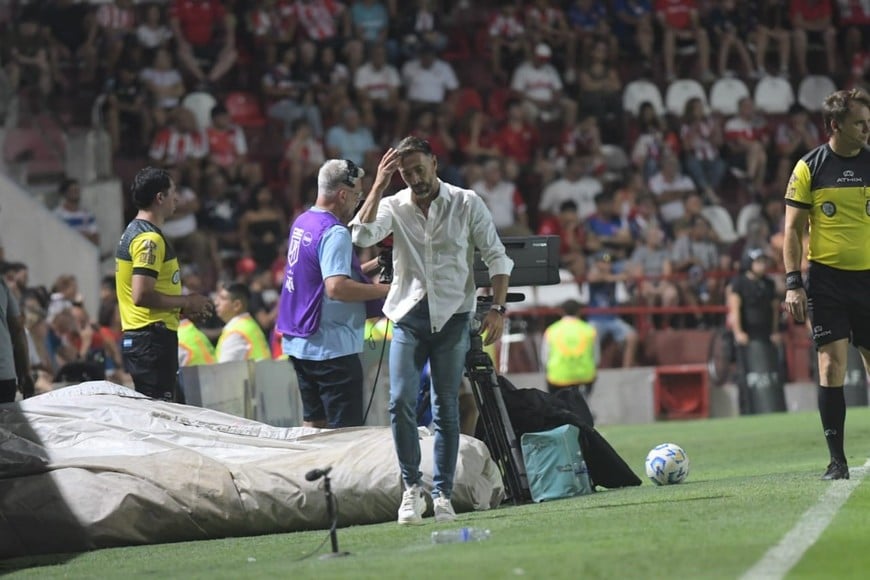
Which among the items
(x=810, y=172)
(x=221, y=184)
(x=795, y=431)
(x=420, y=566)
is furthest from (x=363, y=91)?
(x=420, y=566)

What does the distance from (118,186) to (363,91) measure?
15.3 feet

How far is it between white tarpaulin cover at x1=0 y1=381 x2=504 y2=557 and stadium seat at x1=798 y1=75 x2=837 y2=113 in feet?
60.2

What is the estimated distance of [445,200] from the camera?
949cm

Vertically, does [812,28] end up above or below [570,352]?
above

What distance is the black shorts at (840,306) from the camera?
9.95m

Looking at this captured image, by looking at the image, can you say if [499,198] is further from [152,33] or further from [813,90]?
[813,90]

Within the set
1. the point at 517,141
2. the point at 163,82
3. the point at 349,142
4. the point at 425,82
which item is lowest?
the point at 517,141

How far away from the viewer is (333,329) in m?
11.1

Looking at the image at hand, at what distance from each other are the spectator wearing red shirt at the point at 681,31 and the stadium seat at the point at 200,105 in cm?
761

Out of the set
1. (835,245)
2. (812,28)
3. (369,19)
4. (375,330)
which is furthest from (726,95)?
(835,245)

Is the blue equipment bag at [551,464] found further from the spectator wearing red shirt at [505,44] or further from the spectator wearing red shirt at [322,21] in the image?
the spectator wearing red shirt at [505,44]

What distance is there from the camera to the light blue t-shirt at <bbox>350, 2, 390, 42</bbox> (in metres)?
26.7

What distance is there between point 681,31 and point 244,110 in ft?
24.5

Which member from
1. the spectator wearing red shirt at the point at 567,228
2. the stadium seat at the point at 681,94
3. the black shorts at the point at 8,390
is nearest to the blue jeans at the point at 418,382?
the black shorts at the point at 8,390
